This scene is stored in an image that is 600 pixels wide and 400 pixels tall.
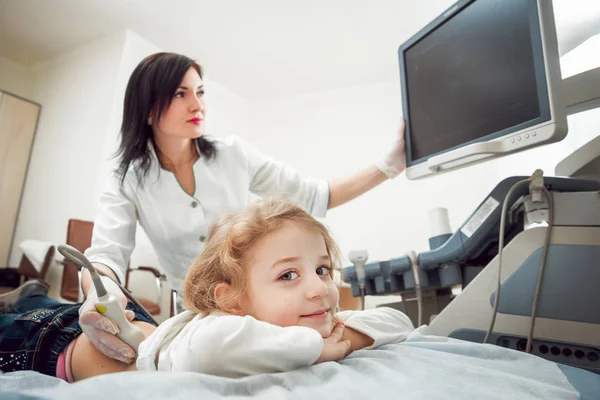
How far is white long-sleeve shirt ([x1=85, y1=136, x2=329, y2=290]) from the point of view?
1.17 meters

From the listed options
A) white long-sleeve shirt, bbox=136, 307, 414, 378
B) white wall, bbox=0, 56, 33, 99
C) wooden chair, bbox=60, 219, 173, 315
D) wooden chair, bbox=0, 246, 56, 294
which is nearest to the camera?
white long-sleeve shirt, bbox=136, 307, 414, 378

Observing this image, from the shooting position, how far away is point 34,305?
3.50ft

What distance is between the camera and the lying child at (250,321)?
0.47 meters

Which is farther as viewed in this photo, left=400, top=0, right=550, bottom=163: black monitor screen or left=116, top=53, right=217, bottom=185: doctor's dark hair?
left=116, top=53, right=217, bottom=185: doctor's dark hair

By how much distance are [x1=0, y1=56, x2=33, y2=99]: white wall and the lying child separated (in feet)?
12.4

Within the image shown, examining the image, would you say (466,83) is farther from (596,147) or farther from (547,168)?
(547,168)

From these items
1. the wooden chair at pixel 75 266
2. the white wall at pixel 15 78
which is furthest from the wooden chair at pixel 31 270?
the white wall at pixel 15 78

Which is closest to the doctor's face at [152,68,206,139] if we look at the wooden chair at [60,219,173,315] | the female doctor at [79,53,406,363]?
the female doctor at [79,53,406,363]

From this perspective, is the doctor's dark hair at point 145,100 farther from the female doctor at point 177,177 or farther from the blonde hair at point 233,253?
the blonde hair at point 233,253

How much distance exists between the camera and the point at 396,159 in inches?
47.8

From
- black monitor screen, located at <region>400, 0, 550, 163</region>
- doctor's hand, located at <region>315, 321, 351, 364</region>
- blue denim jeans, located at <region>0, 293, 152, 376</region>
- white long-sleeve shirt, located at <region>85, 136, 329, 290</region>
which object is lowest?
blue denim jeans, located at <region>0, 293, 152, 376</region>

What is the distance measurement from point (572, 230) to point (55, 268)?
11.3ft

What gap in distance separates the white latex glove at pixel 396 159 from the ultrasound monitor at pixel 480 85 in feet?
0.12

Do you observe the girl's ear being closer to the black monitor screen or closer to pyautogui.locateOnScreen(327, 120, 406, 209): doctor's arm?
the black monitor screen
